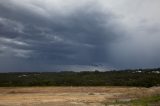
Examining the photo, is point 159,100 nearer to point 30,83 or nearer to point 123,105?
point 123,105

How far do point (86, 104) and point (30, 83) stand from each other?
6365 centimetres

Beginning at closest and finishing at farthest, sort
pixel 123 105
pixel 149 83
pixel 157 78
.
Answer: pixel 123 105 < pixel 149 83 < pixel 157 78

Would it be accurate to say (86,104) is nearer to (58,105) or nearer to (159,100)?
(58,105)

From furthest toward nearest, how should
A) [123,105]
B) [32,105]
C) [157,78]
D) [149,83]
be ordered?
[157,78], [149,83], [32,105], [123,105]

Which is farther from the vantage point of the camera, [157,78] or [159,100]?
[157,78]

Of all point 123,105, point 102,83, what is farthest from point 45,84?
point 123,105

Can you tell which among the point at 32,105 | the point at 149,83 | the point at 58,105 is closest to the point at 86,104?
the point at 58,105

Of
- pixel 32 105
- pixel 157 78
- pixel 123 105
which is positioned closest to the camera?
pixel 123 105

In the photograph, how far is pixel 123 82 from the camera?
A: 108m

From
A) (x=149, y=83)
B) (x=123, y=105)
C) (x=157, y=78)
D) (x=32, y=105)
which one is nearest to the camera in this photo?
(x=123, y=105)

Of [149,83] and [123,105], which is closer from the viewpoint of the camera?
[123,105]

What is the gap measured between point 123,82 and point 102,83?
20.1ft

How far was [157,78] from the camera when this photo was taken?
10638cm

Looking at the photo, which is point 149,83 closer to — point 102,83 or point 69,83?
point 102,83
